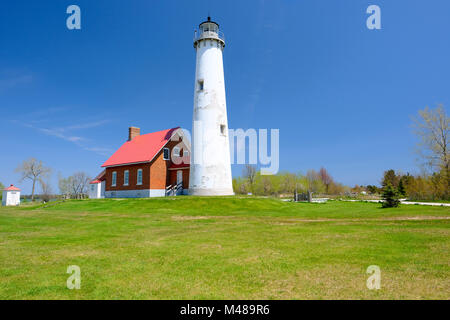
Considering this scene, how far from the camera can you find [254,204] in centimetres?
2489

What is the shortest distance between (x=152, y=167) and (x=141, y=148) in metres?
4.88

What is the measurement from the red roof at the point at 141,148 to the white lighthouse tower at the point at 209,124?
6090 mm

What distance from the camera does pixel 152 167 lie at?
32.3 meters

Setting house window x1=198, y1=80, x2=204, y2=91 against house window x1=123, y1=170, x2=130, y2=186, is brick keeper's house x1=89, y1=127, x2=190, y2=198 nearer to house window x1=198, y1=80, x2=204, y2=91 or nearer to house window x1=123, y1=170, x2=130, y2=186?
house window x1=123, y1=170, x2=130, y2=186

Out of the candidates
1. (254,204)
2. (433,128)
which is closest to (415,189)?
(433,128)

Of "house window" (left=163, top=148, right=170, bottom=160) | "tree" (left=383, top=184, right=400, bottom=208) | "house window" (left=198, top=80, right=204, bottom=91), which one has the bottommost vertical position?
"tree" (left=383, top=184, right=400, bottom=208)

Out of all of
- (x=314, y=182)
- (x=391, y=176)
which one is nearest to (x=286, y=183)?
(x=314, y=182)

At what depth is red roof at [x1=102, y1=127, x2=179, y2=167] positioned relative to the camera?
3325 cm

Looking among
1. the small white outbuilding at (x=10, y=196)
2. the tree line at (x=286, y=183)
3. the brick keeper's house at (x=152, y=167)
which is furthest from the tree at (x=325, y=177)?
the small white outbuilding at (x=10, y=196)

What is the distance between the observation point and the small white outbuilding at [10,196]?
39.2 metres

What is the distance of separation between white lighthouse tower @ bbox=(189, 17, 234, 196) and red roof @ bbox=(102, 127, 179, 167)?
6.09 m

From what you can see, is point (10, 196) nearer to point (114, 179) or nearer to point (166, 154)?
point (114, 179)

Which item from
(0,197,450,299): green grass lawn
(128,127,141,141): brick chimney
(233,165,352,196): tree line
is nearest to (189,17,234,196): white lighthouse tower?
(128,127,141,141): brick chimney
